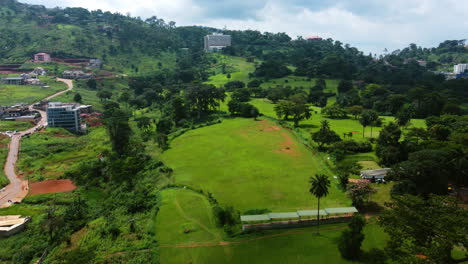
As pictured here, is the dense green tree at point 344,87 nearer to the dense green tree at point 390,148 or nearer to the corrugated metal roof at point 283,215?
the dense green tree at point 390,148

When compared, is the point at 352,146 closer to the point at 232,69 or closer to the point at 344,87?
the point at 344,87

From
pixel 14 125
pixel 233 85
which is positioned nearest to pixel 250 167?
pixel 14 125

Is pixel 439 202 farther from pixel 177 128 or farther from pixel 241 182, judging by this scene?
pixel 177 128

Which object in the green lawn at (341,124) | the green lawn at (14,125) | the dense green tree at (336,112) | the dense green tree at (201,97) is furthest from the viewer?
the dense green tree at (201,97)

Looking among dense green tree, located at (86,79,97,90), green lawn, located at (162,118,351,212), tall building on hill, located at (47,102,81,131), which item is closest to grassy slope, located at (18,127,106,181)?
tall building on hill, located at (47,102,81,131)

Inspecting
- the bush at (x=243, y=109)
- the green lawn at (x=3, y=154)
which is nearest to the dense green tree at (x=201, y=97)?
the bush at (x=243, y=109)

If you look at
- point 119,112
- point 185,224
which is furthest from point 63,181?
point 119,112
